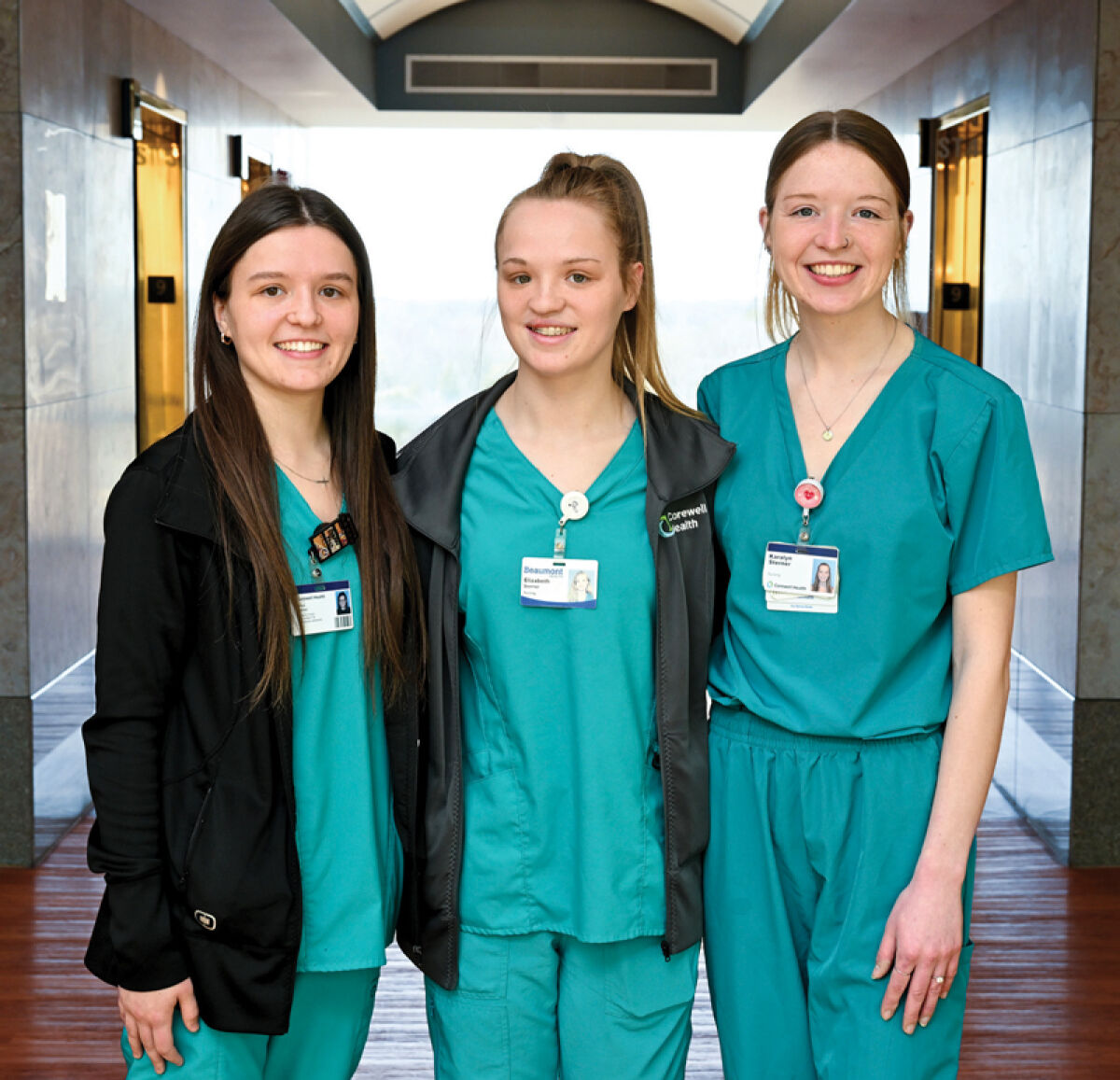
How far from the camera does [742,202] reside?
13.1 metres

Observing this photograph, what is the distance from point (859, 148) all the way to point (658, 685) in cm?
73

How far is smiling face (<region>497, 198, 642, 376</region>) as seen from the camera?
1805mm

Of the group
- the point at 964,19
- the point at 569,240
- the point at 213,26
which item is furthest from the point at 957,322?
the point at 569,240

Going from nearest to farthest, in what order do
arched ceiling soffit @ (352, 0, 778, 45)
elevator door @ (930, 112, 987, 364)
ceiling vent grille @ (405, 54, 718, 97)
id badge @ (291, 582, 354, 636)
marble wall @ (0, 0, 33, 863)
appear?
id badge @ (291, 582, 354, 636), marble wall @ (0, 0, 33, 863), elevator door @ (930, 112, 987, 364), arched ceiling soffit @ (352, 0, 778, 45), ceiling vent grille @ (405, 54, 718, 97)

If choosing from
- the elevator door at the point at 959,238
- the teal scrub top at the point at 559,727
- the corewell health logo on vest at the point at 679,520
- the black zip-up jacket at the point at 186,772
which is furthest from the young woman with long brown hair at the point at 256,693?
the elevator door at the point at 959,238

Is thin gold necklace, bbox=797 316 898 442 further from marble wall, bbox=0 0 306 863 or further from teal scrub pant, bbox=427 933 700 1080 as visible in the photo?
marble wall, bbox=0 0 306 863

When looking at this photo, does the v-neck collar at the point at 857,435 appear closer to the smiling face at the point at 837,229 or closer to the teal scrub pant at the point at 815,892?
the smiling face at the point at 837,229

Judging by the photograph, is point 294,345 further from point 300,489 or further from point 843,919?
point 843,919

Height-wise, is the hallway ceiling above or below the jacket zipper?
above

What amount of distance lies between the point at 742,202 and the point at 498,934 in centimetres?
1199

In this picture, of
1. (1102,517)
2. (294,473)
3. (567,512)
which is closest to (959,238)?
(1102,517)

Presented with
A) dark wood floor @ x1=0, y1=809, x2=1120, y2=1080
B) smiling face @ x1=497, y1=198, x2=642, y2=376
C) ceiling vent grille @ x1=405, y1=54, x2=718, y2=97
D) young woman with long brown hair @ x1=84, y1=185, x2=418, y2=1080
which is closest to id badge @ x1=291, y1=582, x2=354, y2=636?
young woman with long brown hair @ x1=84, y1=185, x2=418, y2=1080

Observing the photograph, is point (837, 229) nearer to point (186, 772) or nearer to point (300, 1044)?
point (186, 772)

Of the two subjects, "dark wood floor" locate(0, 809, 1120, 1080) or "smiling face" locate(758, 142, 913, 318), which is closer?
"smiling face" locate(758, 142, 913, 318)
